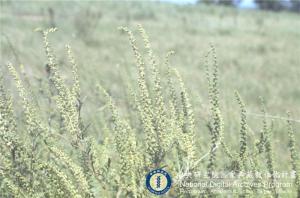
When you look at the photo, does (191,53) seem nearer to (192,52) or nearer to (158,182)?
(192,52)

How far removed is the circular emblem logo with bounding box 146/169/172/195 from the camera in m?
1.55

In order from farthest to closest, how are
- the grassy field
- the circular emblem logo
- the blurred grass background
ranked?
the blurred grass background, the grassy field, the circular emblem logo

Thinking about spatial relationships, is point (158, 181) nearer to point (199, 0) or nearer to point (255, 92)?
point (255, 92)

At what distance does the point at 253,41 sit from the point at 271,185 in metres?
14.7

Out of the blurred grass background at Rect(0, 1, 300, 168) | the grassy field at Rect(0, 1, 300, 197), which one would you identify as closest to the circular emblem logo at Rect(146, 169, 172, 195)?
the grassy field at Rect(0, 1, 300, 197)

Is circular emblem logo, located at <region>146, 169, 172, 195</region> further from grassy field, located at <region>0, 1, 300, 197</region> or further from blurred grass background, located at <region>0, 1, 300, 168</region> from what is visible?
blurred grass background, located at <region>0, 1, 300, 168</region>

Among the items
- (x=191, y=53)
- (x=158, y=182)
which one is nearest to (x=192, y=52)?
(x=191, y=53)

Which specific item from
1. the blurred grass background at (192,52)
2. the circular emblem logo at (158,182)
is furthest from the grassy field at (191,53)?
the circular emblem logo at (158,182)

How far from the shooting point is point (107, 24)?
18.9 m

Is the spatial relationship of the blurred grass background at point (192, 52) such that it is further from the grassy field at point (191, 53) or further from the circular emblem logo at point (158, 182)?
the circular emblem logo at point (158, 182)

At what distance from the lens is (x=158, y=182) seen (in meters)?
1.57

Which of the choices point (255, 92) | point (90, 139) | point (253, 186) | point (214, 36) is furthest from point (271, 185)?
point (214, 36)

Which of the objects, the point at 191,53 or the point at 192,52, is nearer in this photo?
the point at 191,53

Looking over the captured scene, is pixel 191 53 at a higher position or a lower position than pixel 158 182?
higher
